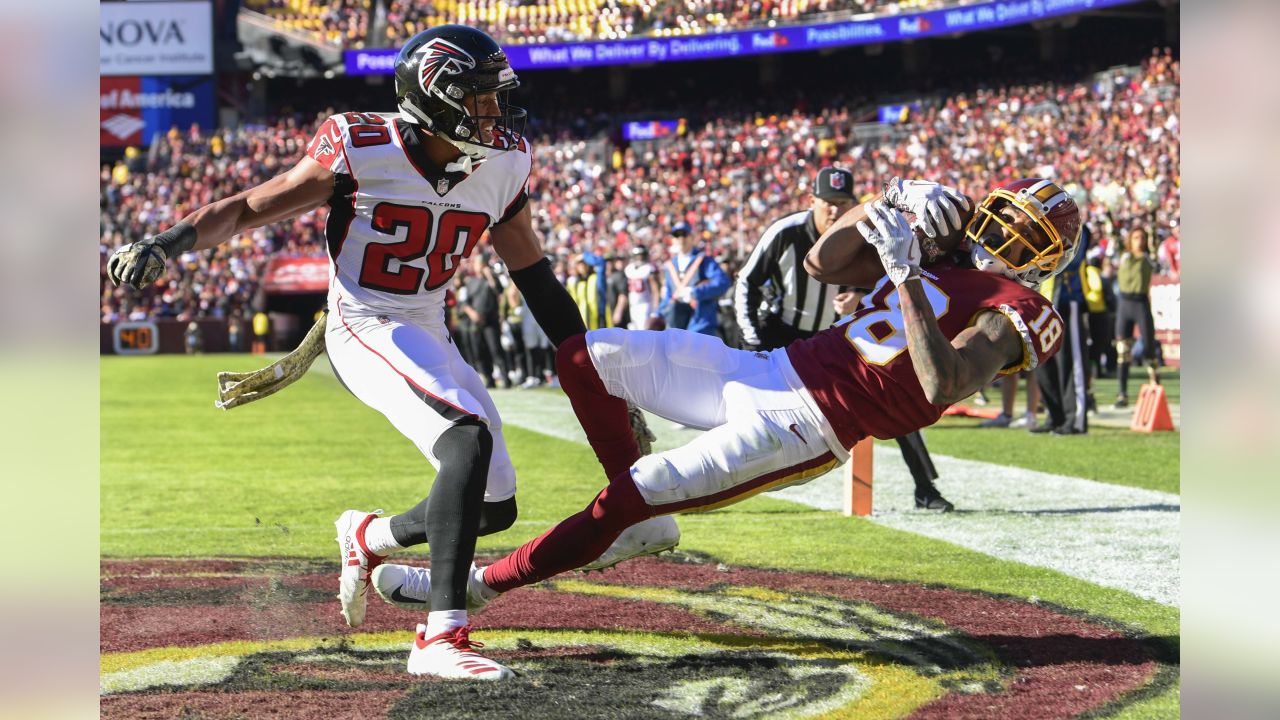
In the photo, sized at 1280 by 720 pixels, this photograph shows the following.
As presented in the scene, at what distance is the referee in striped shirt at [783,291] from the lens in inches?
293

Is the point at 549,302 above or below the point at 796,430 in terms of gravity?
above

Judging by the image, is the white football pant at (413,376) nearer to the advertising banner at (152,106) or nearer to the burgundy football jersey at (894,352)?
the burgundy football jersey at (894,352)

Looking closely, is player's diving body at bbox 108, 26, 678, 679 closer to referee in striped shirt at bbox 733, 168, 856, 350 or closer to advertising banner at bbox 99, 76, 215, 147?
→ referee in striped shirt at bbox 733, 168, 856, 350

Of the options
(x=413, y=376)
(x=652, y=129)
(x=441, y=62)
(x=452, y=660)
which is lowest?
(x=452, y=660)

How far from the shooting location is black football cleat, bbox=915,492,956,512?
7.25 m

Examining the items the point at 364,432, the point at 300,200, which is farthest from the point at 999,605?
the point at 364,432

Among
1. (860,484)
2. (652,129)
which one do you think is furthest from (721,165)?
(860,484)

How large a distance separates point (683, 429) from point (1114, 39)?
82.1 ft

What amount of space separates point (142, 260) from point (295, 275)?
Answer: 2979 cm

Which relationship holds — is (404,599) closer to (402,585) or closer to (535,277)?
(402,585)

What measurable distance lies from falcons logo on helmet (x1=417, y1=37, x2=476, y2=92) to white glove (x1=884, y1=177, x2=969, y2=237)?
4.83 ft

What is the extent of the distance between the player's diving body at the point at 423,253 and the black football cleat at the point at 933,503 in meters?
3.16

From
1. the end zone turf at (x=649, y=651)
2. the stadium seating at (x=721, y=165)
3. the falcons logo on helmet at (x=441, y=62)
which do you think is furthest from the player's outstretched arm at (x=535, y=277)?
the stadium seating at (x=721, y=165)

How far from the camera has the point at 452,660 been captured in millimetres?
3785
